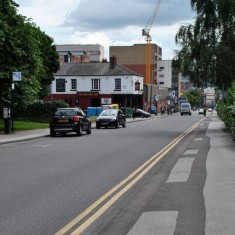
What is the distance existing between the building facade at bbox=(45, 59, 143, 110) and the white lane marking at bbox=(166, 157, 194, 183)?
7003 centimetres

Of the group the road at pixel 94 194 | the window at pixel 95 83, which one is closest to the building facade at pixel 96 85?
the window at pixel 95 83

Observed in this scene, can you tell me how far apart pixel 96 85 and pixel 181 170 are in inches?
2933

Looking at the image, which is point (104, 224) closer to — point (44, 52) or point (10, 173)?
point (10, 173)

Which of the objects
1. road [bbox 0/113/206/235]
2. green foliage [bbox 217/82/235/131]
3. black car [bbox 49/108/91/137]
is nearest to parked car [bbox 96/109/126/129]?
black car [bbox 49/108/91/137]

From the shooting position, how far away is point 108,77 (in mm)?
86312

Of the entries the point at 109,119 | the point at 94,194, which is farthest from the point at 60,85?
the point at 94,194

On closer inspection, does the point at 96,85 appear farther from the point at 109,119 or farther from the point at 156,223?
the point at 156,223

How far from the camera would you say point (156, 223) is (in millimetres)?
7039

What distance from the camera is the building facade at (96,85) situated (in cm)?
8631

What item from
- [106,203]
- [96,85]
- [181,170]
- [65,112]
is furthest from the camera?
[96,85]

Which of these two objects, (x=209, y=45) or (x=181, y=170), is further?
(x=209, y=45)

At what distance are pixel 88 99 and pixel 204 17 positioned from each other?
2132 inches

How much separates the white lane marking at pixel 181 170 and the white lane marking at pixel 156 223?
3.74m

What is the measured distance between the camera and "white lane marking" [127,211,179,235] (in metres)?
6.55
